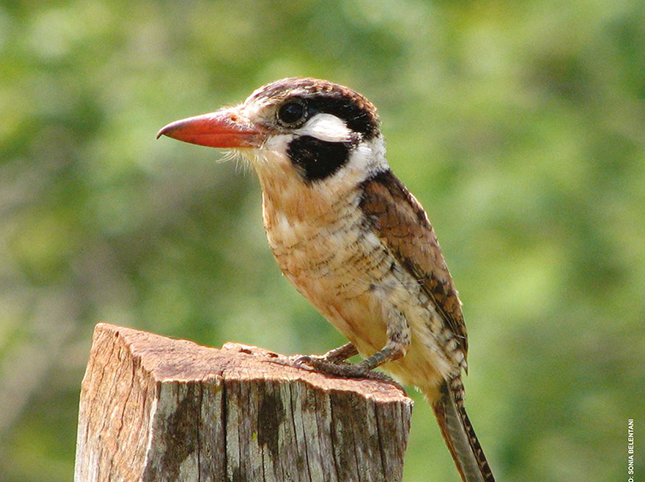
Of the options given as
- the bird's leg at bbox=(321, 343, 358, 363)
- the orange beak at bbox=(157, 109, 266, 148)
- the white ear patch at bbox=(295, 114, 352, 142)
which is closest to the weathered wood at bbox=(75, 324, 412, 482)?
the orange beak at bbox=(157, 109, 266, 148)

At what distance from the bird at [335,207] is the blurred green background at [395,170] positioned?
8.89 ft

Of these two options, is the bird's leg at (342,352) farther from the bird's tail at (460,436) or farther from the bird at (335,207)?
the bird's tail at (460,436)

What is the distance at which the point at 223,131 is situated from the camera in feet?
13.3

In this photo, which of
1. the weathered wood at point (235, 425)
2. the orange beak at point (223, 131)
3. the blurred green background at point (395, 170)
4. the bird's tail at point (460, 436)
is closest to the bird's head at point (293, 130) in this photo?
the orange beak at point (223, 131)

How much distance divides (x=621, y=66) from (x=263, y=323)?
11.5ft

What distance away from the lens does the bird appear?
13.0 ft

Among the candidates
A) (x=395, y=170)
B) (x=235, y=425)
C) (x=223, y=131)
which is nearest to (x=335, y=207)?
(x=223, y=131)

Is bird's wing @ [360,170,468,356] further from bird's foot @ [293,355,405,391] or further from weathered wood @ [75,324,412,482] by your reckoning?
weathered wood @ [75,324,412,482]

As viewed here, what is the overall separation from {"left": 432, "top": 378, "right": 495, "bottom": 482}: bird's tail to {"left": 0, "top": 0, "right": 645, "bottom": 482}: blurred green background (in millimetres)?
2010

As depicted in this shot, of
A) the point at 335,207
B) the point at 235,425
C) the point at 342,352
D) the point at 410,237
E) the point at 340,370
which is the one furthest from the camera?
the point at 342,352

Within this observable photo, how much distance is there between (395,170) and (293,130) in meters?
2.99

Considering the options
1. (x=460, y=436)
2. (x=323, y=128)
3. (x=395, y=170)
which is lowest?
(x=460, y=436)

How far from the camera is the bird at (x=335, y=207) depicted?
3975 millimetres

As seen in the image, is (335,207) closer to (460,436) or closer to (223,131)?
(223,131)
